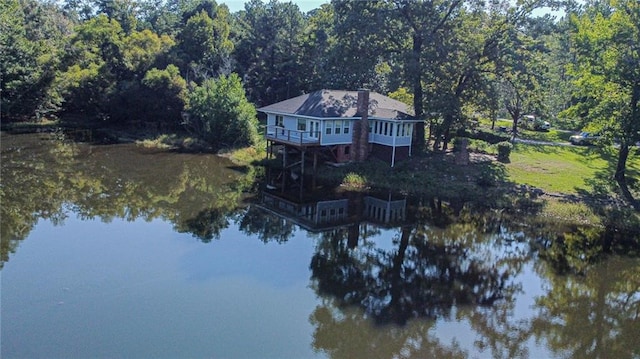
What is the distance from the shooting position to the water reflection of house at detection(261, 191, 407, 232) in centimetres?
2127

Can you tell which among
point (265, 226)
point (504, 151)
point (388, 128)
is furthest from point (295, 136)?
point (504, 151)

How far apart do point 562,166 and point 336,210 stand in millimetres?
15494

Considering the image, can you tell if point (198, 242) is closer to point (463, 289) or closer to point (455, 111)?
point (463, 289)

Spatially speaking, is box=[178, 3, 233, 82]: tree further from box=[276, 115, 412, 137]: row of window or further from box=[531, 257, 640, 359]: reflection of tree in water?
box=[531, 257, 640, 359]: reflection of tree in water

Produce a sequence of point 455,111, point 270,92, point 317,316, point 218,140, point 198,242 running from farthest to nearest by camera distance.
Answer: point 270,92, point 218,140, point 455,111, point 198,242, point 317,316

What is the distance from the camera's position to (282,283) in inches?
579

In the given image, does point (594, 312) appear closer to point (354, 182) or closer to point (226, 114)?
point (354, 182)

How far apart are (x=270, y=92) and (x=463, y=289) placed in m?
38.1

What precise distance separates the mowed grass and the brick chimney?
8.48 m

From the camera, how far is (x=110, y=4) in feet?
246

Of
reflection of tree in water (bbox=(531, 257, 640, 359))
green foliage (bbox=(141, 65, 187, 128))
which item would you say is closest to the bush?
reflection of tree in water (bbox=(531, 257, 640, 359))

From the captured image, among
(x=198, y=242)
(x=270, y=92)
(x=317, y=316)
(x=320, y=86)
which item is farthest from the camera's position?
(x=270, y=92)

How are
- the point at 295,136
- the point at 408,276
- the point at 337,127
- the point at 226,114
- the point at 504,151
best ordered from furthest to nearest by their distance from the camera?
1. the point at 226,114
2. the point at 504,151
3. the point at 295,136
4. the point at 337,127
5. the point at 408,276

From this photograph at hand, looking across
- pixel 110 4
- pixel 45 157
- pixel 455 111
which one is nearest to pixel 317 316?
pixel 455 111
